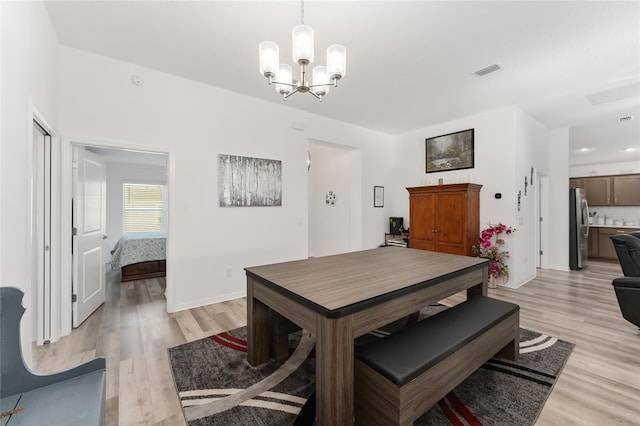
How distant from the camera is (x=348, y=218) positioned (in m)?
5.64

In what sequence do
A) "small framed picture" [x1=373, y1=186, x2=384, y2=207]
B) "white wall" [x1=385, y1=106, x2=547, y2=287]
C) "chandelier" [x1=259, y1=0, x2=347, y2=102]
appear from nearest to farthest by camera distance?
"chandelier" [x1=259, y1=0, x2=347, y2=102]
"white wall" [x1=385, y1=106, x2=547, y2=287]
"small framed picture" [x1=373, y1=186, x2=384, y2=207]

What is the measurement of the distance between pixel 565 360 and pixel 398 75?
3.24 m

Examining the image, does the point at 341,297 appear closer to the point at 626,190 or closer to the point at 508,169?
the point at 508,169

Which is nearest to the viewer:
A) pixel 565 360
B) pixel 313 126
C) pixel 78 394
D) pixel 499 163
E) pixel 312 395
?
pixel 78 394

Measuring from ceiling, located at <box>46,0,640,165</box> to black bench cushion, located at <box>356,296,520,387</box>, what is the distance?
239 centimetres

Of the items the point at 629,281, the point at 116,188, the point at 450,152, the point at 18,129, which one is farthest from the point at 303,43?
the point at 116,188

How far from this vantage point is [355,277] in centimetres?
188

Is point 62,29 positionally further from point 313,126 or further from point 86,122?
point 313,126

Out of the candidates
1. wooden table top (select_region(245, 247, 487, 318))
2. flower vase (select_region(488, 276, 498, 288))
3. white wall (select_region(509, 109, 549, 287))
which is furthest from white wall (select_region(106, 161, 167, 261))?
white wall (select_region(509, 109, 549, 287))

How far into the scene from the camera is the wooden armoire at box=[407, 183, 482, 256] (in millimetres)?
4211

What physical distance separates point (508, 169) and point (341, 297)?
4.08m

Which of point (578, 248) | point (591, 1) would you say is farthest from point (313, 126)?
point (578, 248)

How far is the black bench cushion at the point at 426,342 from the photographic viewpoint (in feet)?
4.39

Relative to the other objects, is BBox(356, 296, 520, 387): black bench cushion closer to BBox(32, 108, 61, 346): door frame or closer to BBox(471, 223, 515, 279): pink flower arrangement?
BBox(471, 223, 515, 279): pink flower arrangement
